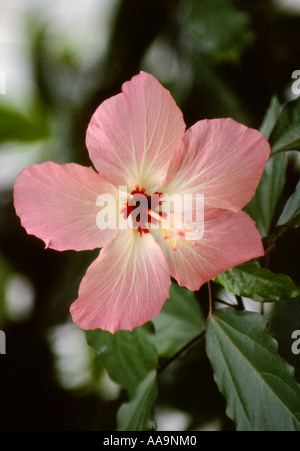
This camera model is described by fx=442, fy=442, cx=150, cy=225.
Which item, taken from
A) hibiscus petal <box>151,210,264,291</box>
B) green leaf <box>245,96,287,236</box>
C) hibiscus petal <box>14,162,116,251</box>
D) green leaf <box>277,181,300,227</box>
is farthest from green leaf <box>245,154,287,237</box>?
hibiscus petal <box>14,162,116,251</box>

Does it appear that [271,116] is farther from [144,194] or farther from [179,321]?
[179,321]

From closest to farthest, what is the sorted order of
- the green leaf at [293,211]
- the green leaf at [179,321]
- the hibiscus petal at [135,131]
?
the hibiscus petal at [135,131] < the green leaf at [293,211] < the green leaf at [179,321]

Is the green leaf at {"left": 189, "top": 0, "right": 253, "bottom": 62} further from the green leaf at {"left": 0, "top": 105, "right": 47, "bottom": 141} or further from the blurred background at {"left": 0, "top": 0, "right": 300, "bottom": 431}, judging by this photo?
the green leaf at {"left": 0, "top": 105, "right": 47, "bottom": 141}

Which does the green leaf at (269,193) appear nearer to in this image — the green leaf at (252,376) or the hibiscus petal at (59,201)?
the green leaf at (252,376)

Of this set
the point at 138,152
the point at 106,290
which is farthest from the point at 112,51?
the point at 106,290

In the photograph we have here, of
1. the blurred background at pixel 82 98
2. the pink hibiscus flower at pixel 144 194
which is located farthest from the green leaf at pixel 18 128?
the pink hibiscus flower at pixel 144 194

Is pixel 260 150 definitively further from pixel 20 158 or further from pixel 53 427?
pixel 53 427
